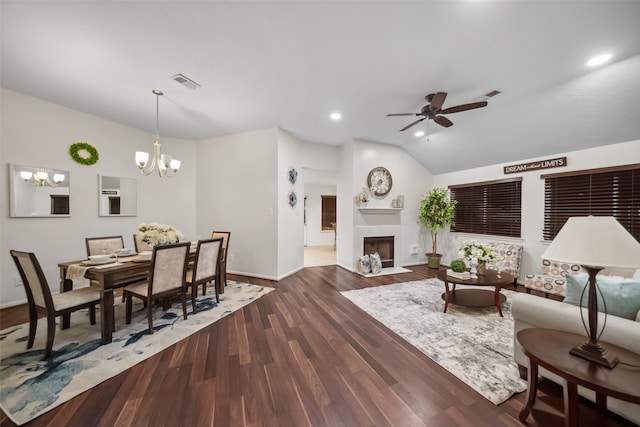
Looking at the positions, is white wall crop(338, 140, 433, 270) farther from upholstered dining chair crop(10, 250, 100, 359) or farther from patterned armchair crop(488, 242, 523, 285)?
upholstered dining chair crop(10, 250, 100, 359)

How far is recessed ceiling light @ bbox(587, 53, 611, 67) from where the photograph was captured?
2.43 meters

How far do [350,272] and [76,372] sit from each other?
168 inches

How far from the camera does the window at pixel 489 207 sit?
4.59m

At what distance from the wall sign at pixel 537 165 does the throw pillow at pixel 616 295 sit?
3.27m

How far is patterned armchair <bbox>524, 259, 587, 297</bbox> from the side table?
235 cm

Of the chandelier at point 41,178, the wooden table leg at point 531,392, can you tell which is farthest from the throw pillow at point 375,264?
the chandelier at point 41,178

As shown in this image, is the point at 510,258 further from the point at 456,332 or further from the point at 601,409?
the point at 601,409

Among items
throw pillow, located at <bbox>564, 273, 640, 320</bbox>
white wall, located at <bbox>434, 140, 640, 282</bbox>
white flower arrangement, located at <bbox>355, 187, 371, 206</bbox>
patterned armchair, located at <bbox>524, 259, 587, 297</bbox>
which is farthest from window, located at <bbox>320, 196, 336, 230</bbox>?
throw pillow, located at <bbox>564, 273, 640, 320</bbox>

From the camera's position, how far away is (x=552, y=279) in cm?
325

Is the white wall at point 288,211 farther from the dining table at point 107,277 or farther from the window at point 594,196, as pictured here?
the window at point 594,196

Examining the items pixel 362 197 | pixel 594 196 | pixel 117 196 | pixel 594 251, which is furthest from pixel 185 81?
pixel 594 196

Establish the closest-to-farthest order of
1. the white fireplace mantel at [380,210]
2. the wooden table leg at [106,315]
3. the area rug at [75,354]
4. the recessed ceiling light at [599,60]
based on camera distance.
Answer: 1. the area rug at [75,354]
2. the wooden table leg at [106,315]
3. the recessed ceiling light at [599,60]
4. the white fireplace mantel at [380,210]

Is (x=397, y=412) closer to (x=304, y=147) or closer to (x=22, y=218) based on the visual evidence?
(x=304, y=147)

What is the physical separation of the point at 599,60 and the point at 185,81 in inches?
192
